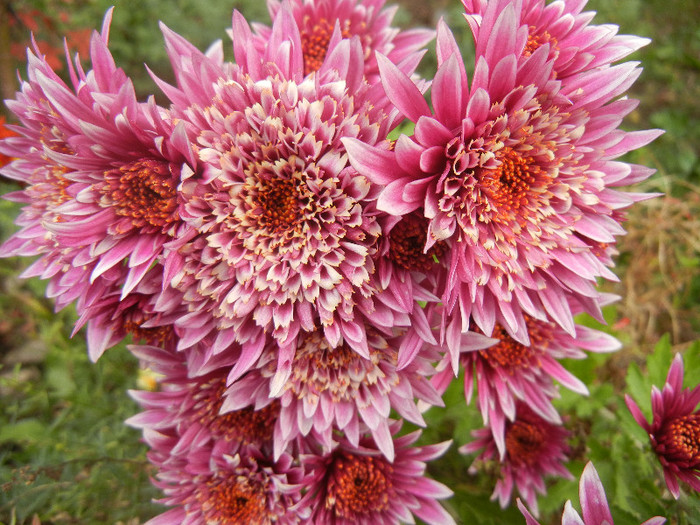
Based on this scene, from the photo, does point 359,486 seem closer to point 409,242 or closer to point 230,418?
point 230,418

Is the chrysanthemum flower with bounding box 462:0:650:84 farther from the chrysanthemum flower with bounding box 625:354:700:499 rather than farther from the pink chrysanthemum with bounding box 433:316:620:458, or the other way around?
the chrysanthemum flower with bounding box 625:354:700:499

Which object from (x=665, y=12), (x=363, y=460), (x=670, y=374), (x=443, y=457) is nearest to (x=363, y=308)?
(x=363, y=460)

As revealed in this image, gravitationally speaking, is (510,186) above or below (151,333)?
above

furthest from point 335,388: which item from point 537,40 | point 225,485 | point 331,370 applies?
point 537,40

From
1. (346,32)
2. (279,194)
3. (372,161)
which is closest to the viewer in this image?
(372,161)

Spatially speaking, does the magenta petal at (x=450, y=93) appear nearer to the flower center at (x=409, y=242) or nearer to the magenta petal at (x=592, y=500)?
the flower center at (x=409, y=242)

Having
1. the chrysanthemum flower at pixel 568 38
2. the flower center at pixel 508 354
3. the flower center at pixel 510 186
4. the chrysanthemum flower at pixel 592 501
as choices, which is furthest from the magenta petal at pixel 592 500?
the chrysanthemum flower at pixel 568 38
